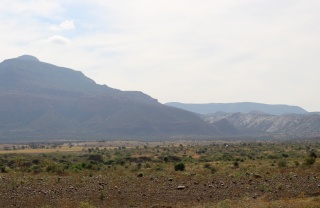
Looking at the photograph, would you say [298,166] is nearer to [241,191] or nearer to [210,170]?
[210,170]

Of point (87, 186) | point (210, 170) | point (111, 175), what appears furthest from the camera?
point (210, 170)

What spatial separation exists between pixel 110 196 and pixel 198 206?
5417 millimetres

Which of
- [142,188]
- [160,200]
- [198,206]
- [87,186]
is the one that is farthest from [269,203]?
[87,186]

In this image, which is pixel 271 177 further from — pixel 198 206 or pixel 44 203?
pixel 44 203

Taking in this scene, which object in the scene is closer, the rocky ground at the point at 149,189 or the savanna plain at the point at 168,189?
the savanna plain at the point at 168,189

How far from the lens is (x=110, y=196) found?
74.5ft

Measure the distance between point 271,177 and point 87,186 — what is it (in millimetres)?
11921

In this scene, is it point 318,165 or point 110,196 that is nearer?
point 110,196

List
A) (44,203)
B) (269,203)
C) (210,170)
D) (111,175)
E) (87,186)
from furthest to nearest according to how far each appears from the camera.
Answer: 1. (210,170)
2. (111,175)
3. (87,186)
4. (44,203)
5. (269,203)

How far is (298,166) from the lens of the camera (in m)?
31.4

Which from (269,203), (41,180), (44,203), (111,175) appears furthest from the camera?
(111,175)

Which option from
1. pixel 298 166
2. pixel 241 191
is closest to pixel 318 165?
pixel 298 166

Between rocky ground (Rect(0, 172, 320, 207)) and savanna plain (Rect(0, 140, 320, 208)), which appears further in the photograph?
rocky ground (Rect(0, 172, 320, 207))

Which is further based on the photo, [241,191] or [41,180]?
[41,180]
